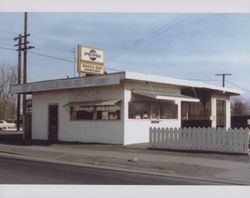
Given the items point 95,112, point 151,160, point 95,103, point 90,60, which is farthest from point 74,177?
point 90,60

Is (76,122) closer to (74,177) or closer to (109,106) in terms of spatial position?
(109,106)

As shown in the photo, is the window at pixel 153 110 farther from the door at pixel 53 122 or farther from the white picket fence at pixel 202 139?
the door at pixel 53 122

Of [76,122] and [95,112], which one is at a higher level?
[95,112]

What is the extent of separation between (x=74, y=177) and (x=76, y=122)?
12253 mm

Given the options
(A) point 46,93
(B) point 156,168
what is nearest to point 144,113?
(A) point 46,93

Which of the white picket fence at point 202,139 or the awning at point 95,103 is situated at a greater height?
the awning at point 95,103

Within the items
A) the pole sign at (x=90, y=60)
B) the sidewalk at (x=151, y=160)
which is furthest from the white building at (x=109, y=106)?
the sidewalk at (x=151, y=160)

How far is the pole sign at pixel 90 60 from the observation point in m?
24.2

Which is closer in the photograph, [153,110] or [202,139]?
[202,139]

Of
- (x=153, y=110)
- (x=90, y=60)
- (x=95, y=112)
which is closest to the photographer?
(x=95, y=112)

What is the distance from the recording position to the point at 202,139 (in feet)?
60.2

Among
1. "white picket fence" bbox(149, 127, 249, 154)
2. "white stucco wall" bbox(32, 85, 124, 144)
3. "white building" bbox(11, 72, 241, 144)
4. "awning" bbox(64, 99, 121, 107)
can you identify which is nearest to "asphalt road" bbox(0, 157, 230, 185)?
"white picket fence" bbox(149, 127, 249, 154)

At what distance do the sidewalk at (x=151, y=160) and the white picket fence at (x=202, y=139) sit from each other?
655 mm

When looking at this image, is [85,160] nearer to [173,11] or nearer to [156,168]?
[156,168]
